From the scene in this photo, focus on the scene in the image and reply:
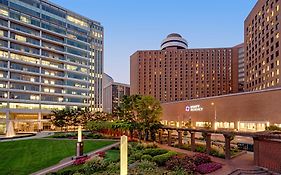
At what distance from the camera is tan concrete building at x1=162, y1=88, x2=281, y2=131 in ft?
186

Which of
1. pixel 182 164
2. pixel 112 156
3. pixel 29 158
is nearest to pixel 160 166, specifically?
pixel 182 164

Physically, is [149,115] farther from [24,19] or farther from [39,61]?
[24,19]

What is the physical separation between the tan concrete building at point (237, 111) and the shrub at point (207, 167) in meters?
33.3

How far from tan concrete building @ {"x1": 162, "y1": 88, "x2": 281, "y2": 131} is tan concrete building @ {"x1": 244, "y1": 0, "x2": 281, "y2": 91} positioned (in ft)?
54.4

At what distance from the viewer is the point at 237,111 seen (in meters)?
68.0

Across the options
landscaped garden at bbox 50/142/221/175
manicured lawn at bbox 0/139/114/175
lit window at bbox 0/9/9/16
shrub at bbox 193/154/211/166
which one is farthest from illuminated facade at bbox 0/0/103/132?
shrub at bbox 193/154/211/166

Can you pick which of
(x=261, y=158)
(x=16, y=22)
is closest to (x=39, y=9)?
(x=16, y=22)

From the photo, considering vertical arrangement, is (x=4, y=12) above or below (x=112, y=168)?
above

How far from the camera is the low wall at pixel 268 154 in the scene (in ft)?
84.4

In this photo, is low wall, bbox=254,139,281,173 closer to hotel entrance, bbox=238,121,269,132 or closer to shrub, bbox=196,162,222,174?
shrub, bbox=196,162,222,174

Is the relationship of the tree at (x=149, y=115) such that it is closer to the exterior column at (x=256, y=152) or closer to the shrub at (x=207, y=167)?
the shrub at (x=207, y=167)

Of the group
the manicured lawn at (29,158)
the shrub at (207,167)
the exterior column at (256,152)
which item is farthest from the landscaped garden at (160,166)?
the manicured lawn at (29,158)

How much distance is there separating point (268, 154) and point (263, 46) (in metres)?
73.7

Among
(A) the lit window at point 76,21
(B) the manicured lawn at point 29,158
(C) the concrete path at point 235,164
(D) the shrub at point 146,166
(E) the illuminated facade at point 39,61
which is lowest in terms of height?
(B) the manicured lawn at point 29,158
